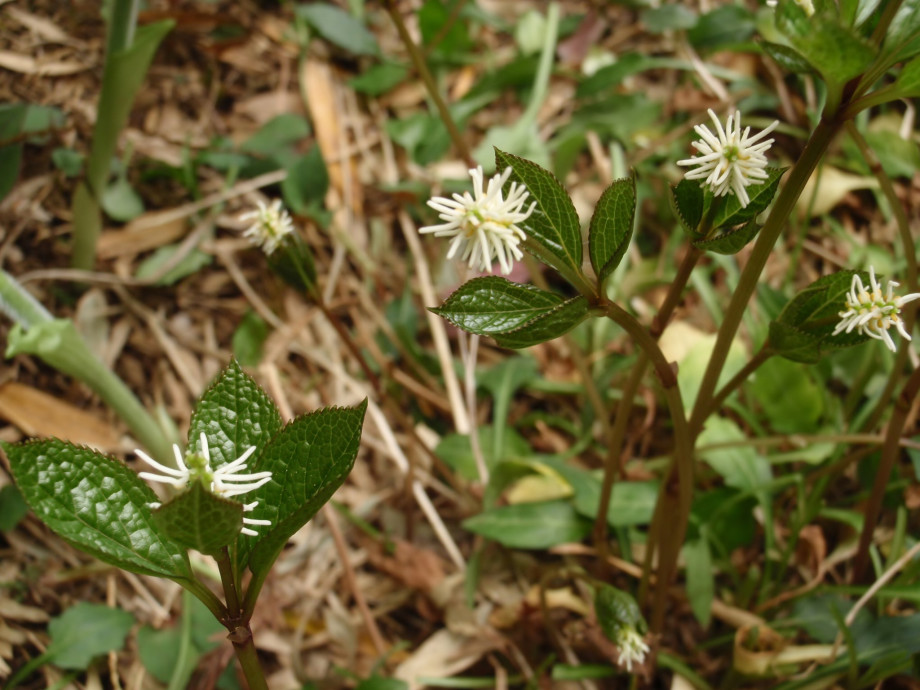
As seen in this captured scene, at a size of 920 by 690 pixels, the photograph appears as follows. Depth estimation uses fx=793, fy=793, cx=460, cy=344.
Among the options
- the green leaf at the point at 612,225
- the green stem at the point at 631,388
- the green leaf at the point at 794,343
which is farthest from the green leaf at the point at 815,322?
the green leaf at the point at 612,225

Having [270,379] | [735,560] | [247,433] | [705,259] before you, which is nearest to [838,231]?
[705,259]

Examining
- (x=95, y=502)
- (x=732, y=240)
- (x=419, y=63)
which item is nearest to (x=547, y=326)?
(x=732, y=240)

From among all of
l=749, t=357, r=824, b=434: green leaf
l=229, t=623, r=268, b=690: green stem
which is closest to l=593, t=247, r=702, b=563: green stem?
l=749, t=357, r=824, b=434: green leaf

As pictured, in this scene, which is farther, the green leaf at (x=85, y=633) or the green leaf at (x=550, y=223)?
the green leaf at (x=85, y=633)

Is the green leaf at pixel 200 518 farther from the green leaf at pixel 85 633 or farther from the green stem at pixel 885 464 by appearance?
the green stem at pixel 885 464

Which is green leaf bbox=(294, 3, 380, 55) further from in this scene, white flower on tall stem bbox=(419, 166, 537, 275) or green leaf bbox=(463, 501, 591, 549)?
white flower on tall stem bbox=(419, 166, 537, 275)

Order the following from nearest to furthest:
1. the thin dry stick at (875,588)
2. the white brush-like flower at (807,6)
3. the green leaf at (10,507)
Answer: the white brush-like flower at (807,6) < the thin dry stick at (875,588) < the green leaf at (10,507)

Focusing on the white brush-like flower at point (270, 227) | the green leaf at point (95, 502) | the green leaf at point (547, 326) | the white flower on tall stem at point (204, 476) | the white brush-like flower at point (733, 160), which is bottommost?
the green leaf at point (95, 502)
